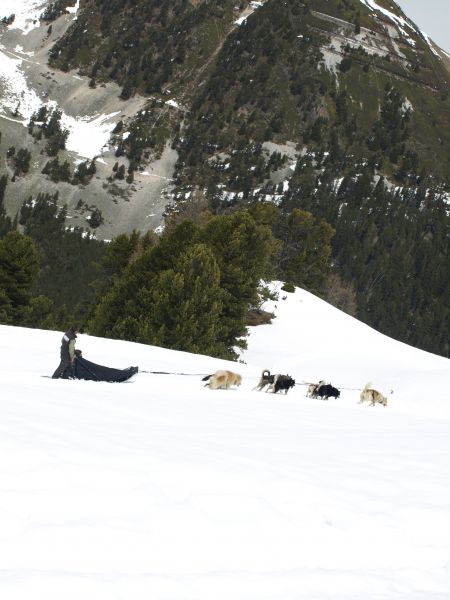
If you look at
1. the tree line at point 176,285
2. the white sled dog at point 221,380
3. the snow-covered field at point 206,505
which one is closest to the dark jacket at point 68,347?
the snow-covered field at point 206,505

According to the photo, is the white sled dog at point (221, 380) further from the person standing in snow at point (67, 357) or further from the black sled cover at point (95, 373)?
the person standing in snow at point (67, 357)

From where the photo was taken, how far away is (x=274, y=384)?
21.5m

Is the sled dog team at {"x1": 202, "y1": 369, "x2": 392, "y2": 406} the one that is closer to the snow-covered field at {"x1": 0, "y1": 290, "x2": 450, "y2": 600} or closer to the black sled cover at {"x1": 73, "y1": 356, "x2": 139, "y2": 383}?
the black sled cover at {"x1": 73, "y1": 356, "x2": 139, "y2": 383}

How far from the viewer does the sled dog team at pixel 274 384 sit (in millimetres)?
19219

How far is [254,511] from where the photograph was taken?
5707 millimetres

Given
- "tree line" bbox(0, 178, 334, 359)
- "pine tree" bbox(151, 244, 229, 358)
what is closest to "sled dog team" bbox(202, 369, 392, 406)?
"pine tree" bbox(151, 244, 229, 358)

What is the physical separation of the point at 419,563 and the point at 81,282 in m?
160

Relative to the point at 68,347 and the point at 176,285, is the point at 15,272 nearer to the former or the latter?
the point at 176,285

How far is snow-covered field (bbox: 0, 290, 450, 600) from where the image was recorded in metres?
4.12

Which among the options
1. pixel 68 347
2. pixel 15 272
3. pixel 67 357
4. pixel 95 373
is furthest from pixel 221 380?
pixel 15 272

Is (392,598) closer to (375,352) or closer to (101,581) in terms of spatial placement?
(101,581)

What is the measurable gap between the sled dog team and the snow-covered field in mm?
5767

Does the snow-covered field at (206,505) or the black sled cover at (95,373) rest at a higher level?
the snow-covered field at (206,505)

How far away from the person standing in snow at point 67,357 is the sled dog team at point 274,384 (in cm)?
423
